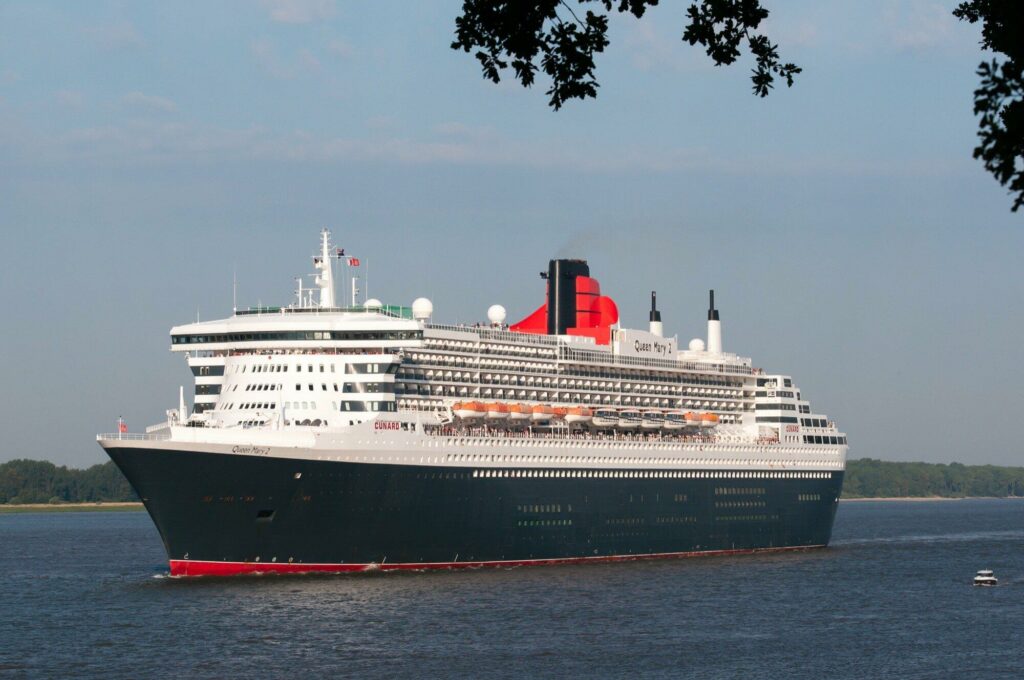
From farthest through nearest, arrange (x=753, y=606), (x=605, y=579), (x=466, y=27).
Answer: (x=605, y=579)
(x=753, y=606)
(x=466, y=27)

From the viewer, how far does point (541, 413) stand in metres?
72.9

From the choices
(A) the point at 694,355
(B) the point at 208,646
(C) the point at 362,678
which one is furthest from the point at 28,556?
(C) the point at 362,678

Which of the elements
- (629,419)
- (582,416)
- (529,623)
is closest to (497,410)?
(582,416)

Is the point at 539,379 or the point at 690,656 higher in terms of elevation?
the point at 539,379

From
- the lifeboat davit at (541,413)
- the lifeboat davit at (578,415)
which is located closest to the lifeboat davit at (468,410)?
the lifeboat davit at (541,413)

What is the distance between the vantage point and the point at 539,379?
75.2 m

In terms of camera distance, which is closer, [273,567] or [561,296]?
[273,567]

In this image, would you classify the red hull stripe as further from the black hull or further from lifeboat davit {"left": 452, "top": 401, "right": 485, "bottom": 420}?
lifeboat davit {"left": 452, "top": 401, "right": 485, "bottom": 420}

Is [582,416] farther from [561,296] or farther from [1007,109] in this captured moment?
[1007,109]

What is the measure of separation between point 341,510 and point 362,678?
1979 cm

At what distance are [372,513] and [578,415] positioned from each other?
15.4 metres

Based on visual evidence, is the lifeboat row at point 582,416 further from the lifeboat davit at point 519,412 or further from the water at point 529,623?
the water at point 529,623

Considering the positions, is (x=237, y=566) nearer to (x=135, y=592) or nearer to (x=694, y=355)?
(x=135, y=592)

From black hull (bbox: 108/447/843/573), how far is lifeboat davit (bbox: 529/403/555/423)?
3130mm
